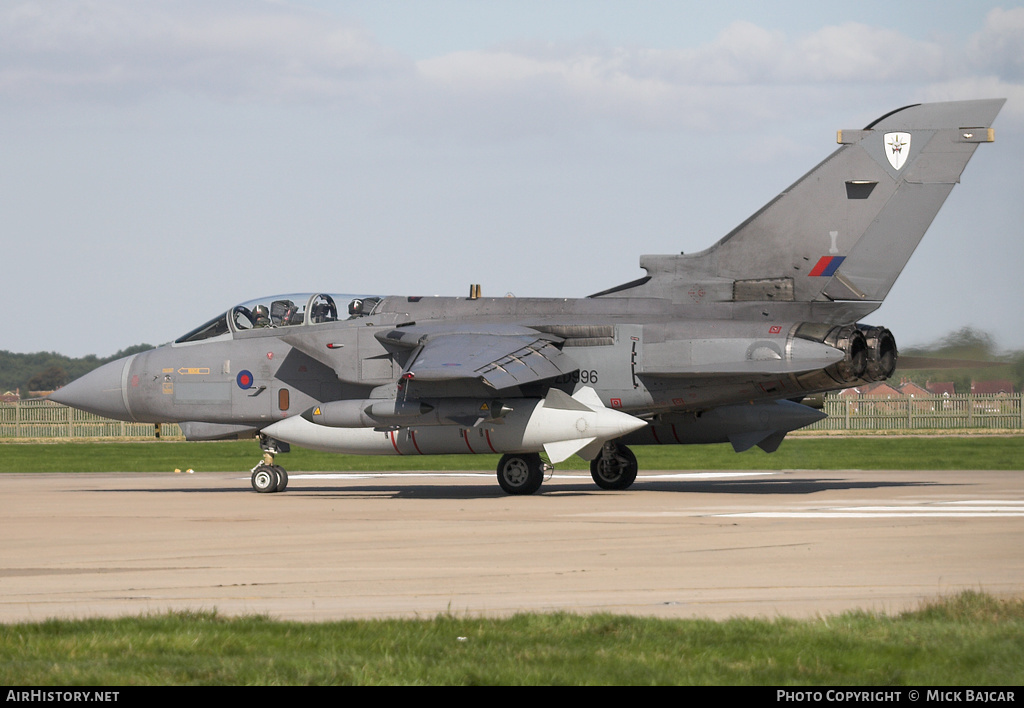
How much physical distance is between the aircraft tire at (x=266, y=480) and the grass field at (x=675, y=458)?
944 centimetres

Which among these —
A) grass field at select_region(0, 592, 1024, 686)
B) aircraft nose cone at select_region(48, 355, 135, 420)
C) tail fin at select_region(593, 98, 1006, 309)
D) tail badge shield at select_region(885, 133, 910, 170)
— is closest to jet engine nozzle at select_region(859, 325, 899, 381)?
tail fin at select_region(593, 98, 1006, 309)

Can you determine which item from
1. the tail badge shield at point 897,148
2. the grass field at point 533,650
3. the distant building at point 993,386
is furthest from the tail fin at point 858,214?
the grass field at point 533,650

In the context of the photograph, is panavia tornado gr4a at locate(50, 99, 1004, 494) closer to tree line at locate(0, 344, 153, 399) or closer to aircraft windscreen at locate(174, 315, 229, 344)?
aircraft windscreen at locate(174, 315, 229, 344)

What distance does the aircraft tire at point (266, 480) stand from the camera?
22.2 metres

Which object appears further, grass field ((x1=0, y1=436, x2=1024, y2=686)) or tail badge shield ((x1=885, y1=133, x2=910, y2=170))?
tail badge shield ((x1=885, y1=133, x2=910, y2=170))

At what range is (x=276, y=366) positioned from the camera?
22.3 meters

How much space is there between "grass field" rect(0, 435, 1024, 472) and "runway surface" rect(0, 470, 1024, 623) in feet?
31.0

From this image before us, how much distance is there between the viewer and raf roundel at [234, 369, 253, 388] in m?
22.4

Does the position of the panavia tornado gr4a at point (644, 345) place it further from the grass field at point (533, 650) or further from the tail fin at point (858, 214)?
the grass field at point (533, 650)

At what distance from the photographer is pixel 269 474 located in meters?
22.2

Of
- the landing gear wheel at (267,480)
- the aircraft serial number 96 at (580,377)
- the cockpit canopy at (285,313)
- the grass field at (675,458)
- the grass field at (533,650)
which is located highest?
the cockpit canopy at (285,313)
